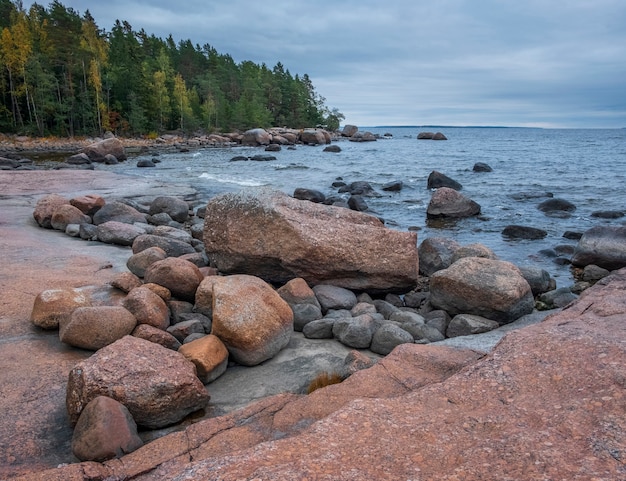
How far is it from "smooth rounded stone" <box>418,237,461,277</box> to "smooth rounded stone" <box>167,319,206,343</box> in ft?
19.6

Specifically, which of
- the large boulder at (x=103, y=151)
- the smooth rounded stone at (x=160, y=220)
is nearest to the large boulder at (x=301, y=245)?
the smooth rounded stone at (x=160, y=220)

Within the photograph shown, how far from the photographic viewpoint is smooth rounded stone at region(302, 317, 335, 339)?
262 inches

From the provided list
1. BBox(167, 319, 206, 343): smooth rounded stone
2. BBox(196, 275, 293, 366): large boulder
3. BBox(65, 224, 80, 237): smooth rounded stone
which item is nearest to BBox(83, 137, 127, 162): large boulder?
BBox(65, 224, 80, 237): smooth rounded stone

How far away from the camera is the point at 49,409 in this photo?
15.0 feet

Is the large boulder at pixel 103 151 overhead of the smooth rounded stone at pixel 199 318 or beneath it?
overhead

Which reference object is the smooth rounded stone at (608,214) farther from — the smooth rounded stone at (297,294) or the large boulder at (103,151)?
the large boulder at (103,151)

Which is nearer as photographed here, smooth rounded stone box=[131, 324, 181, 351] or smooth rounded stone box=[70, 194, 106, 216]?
smooth rounded stone box=[131, 324, 181, 351]

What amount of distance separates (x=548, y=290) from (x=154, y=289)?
7.32m

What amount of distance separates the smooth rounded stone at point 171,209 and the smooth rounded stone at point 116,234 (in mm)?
4214

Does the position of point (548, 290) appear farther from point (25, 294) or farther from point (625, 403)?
point (25, 294)

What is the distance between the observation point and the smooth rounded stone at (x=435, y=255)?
420 inches

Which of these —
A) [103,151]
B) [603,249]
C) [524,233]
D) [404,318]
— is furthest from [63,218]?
[103,151]

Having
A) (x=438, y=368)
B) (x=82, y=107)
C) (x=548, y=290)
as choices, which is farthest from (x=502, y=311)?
(x=82, y=107)

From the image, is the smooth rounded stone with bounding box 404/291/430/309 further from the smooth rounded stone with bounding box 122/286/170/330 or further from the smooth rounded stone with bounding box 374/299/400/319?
the smooth rounded stone with bounding box 122/286/170/330
